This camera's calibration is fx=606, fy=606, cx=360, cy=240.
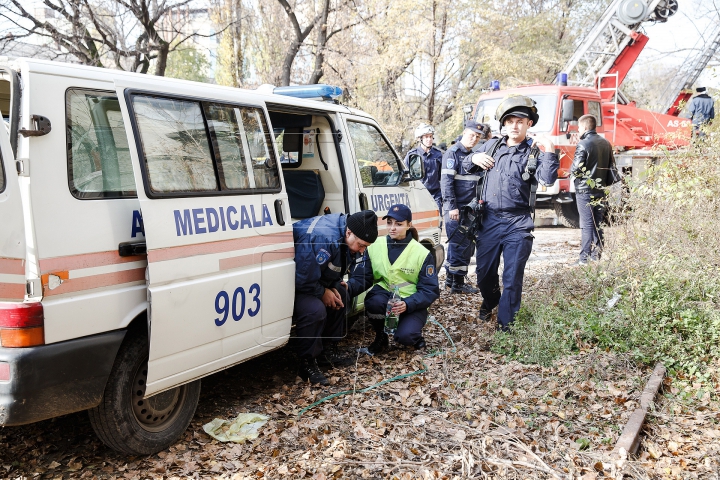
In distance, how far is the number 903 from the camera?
11.6ft

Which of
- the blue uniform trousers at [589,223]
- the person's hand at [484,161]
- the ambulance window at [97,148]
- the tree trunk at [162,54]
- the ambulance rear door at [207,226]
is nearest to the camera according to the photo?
the ambulance window at [97,148]

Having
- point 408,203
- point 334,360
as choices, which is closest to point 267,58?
point 408,203

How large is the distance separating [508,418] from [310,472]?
4.34 feet

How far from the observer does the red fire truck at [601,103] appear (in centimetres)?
1149

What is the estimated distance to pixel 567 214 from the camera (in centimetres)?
1206

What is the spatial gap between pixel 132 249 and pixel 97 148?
0.54 metres

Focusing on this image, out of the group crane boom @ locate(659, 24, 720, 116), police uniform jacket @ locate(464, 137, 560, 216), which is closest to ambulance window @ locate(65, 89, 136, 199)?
police uniform jacket @ locate(464, 137, 560, 216)

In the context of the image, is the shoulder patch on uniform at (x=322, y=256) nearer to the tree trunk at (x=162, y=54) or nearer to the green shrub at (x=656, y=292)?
the green shrub at (x=656, y=292)

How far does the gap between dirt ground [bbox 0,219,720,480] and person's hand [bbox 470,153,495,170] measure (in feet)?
5.47

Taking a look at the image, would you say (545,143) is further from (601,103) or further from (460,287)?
(601,103)

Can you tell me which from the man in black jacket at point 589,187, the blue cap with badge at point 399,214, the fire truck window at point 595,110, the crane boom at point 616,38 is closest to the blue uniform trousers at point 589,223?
the man in black jacket at point 589,187

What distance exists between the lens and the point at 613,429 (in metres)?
3.64

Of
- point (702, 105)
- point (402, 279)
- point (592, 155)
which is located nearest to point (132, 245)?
point (402, 279)

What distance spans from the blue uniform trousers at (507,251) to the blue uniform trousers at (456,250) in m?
1.48
